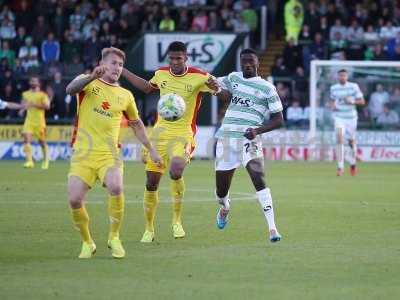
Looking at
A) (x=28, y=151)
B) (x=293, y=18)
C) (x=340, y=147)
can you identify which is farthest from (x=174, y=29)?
(x=340, y=147)

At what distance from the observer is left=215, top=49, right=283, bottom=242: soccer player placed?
46.2ft

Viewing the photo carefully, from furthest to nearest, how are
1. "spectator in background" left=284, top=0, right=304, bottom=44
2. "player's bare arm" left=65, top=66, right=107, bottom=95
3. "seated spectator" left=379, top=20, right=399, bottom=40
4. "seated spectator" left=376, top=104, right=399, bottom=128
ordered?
"spectator in background" left=284, top=0, right=304, bottom=44 → "seated spectator" left=379, top=20, right=399, bottom=40 → "seated spectator" left=376, top=104, right=399, bottom=128 → "player's bare arm" left=65, top=66, right=107, bottom=95

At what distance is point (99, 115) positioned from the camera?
12469mm

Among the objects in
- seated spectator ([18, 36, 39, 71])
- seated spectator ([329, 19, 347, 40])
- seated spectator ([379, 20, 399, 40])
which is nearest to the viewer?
seated spectator ([379, 20, 399, 40])

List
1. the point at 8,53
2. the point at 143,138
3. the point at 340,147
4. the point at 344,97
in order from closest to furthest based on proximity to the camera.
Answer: the point at 143,138 → the point at 340,147 → the point at 344,97 → the point at 8,53

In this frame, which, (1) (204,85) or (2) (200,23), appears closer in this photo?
(1) (204,85)

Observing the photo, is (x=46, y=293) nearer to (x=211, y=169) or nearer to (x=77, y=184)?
(x=77, y=184)

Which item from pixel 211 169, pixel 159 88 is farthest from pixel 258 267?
pixel 211 169

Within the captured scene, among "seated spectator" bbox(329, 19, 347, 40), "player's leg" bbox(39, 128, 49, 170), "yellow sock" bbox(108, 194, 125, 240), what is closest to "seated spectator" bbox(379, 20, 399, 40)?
"seated spectator" bbox(329, 19, 347, 40)

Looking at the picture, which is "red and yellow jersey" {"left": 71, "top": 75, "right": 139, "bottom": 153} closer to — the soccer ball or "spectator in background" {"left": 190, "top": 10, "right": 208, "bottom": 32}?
the soccer ball

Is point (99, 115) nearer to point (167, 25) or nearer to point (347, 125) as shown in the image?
point (347, 125)

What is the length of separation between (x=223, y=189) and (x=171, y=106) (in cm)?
135

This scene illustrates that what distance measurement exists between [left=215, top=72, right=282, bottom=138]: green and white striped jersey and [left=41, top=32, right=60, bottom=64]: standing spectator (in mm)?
25187

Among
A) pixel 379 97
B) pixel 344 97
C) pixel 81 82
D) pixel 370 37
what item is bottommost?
pixel 379 97
